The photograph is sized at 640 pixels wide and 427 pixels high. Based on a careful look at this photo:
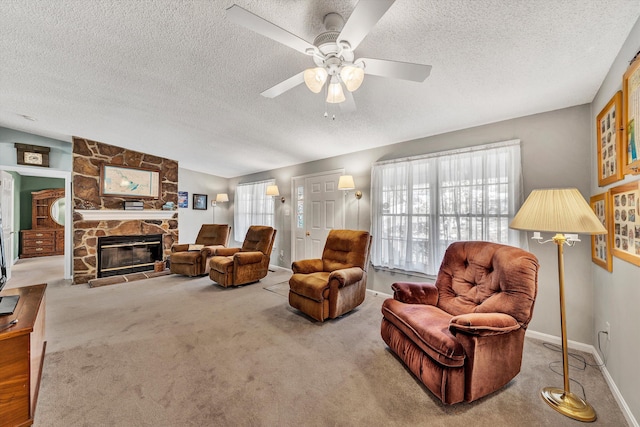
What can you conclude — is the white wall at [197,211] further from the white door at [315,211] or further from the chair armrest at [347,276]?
the chair armrest at [347,276]

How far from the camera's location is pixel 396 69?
1.50m

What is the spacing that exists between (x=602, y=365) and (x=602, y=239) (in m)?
1.00

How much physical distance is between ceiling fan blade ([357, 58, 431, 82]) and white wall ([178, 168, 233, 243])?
244 inches

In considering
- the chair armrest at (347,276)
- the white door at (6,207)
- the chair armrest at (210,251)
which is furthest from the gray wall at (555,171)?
the white door at (6,207)

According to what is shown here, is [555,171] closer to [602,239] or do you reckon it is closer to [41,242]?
[602,239]

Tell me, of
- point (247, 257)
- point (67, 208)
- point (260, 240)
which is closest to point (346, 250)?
point (247, 257)

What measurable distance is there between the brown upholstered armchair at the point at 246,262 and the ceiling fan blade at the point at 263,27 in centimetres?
336

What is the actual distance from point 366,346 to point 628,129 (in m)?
2.41

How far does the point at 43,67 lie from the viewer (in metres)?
2.41

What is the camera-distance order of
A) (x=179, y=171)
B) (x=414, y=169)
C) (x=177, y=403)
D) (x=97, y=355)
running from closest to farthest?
(x=177, y=403)
(x=97, y=355)
(x=414, y=169)
(x=179, y=171)

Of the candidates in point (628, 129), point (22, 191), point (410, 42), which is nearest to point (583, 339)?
point (628, 129)

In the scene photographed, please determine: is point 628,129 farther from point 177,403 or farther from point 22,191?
point 22,191

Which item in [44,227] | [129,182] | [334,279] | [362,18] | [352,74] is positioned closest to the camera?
[362,18]

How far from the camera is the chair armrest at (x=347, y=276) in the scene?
2.73 metres
